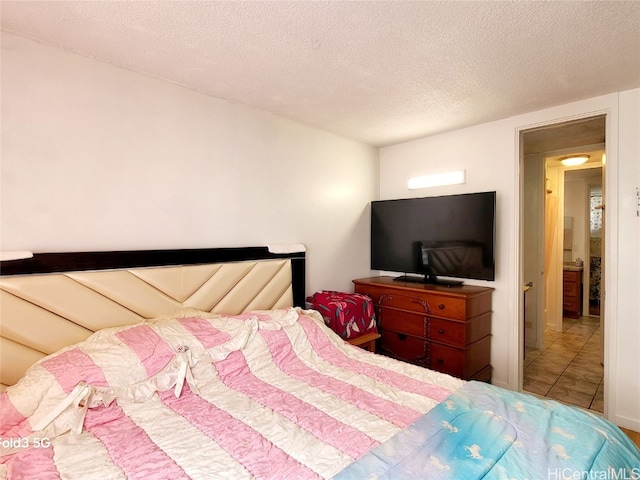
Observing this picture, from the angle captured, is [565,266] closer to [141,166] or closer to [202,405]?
[202,405]

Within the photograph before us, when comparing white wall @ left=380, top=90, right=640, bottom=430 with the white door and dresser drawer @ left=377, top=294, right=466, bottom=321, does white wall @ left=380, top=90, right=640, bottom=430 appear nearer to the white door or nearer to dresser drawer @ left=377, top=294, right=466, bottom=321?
dresser drawer @ left=377, top=294, right=466, bottom=321

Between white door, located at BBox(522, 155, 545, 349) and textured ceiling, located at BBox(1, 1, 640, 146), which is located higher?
textured ceiling, located at BBox(1, 1, 640, 146)

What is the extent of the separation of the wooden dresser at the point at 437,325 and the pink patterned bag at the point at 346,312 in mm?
208

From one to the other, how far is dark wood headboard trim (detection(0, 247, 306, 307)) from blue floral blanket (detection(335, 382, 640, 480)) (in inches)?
66.1

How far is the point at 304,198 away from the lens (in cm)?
318

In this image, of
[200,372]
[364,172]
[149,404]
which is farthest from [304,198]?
[149,404]

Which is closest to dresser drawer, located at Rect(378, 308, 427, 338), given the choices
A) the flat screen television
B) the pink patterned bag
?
the pink patterned bag

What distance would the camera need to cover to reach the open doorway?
3.29 m

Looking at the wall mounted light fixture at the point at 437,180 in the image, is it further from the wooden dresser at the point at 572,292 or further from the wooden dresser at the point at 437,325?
the wooden dresser at the point at 572,292

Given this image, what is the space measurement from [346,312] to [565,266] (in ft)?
16.9

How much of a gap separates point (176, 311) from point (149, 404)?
71cm

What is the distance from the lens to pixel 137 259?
2096mm

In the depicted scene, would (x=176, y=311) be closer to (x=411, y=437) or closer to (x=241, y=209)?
(x=241, y=209)

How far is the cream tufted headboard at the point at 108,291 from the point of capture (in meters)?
1.67
